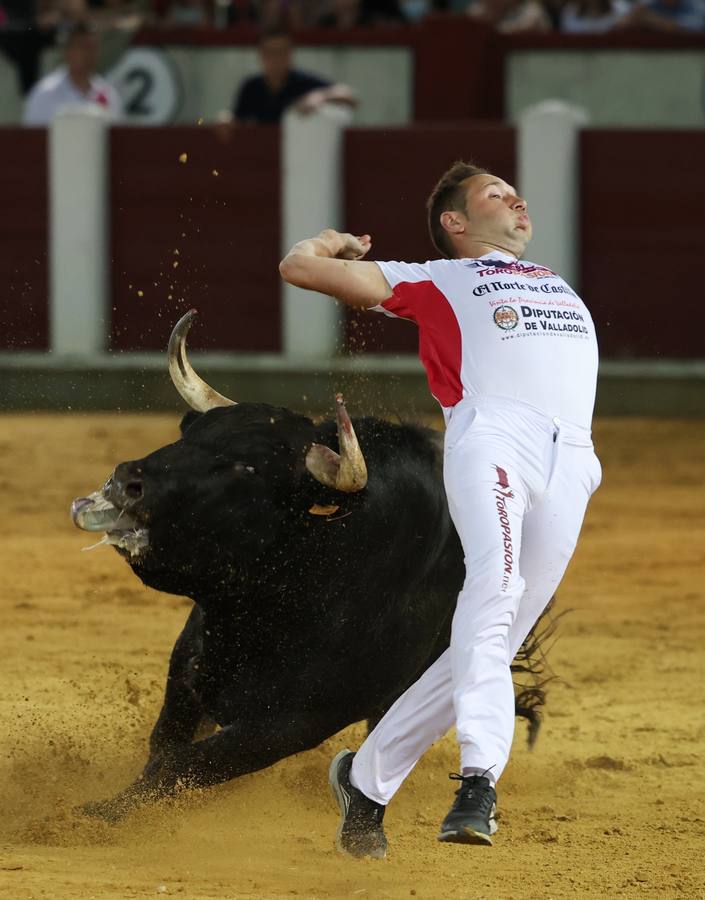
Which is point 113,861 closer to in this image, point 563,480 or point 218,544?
point 218,544

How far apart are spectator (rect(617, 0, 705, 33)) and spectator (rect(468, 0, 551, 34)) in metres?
0.52

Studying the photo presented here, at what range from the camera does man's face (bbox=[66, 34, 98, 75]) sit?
979 cm

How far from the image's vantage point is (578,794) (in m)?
4.06

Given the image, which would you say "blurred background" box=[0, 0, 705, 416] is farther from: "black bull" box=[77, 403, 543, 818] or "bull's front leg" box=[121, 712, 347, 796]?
"bull's front leg" box=[121, 712, 347, 796]

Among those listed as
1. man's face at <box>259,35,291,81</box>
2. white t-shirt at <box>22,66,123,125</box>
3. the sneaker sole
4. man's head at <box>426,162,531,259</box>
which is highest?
man's face at <box>259,35,291,81</box>

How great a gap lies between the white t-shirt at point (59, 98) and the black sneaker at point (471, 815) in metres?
7.59

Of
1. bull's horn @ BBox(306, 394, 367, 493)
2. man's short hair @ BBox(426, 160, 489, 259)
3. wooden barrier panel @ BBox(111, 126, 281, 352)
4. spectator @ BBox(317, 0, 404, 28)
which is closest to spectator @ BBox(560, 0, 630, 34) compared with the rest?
spectator @ BBox(317, 0, 404, 28)

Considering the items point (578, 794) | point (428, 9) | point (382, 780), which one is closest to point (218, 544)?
point (382, 780)

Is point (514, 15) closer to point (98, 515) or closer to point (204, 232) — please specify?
point (204, 232)

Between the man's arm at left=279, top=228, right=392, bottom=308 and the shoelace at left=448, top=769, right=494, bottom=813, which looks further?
the man's arm at left=279, top=228, right=392, bottom=308

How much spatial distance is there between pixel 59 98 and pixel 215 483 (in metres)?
7.16

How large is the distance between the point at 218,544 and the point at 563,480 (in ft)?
2.18

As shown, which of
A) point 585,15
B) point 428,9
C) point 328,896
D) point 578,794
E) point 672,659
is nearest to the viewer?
point 328,896

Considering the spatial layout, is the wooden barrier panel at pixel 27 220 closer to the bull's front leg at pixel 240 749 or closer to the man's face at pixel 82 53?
the man's face at pixel 82 53
